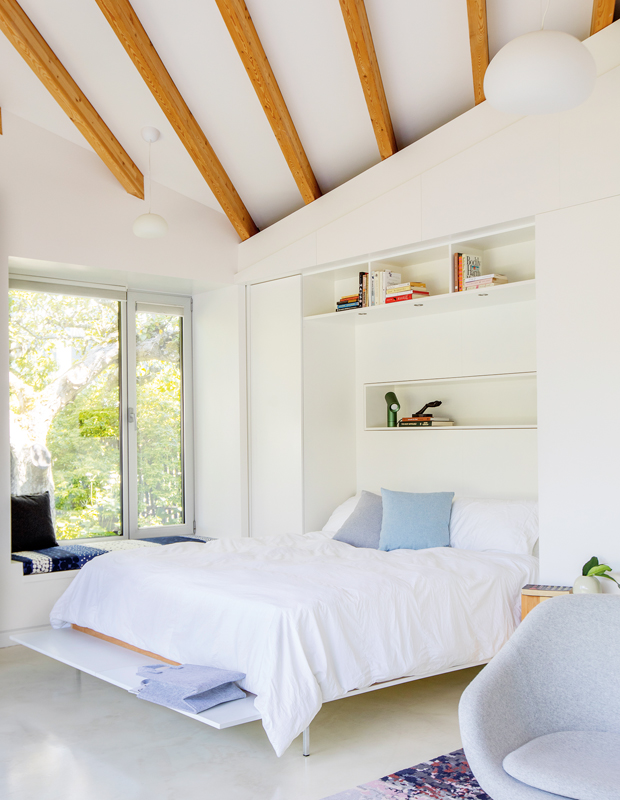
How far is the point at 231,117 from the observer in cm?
479

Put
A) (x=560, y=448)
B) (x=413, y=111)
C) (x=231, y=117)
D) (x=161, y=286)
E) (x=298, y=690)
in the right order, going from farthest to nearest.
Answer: (x=161, y=286) → (x=231, y=117) → (x=413, y=111) → (x=560, y=448) → (x=298, y=690)

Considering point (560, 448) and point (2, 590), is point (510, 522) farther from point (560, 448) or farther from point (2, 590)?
point (2, 590)

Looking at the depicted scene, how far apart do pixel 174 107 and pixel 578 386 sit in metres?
2.91

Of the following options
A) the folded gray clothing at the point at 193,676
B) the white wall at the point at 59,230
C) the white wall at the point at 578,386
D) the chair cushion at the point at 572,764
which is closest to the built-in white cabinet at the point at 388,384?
the white wall at the point at 578,386

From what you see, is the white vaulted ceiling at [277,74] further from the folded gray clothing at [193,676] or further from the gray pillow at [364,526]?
the folded gray clothing at [193,676]

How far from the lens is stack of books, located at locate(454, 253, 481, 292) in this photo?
433 centimetres

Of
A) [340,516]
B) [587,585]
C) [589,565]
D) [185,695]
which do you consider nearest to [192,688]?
[185,695]

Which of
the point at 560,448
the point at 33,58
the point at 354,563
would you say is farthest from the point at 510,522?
the point at 33,58

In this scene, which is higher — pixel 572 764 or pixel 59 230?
pixel 59 230

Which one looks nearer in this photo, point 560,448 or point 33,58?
point 560,448

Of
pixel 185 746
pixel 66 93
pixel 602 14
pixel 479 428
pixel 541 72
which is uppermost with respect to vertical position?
pixel 66 93

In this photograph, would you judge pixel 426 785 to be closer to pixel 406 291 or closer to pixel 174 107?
pixel 406 291

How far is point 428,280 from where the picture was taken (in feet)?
16.4

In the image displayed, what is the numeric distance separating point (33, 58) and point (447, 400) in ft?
10.6
